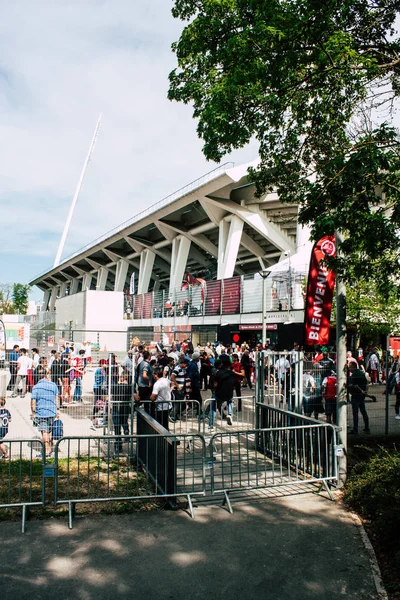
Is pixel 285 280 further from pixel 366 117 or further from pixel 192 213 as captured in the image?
pixel 192 213

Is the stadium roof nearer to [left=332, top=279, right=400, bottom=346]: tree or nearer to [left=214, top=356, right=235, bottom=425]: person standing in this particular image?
[left=332, top=279, right=400, bottom=346]: tree

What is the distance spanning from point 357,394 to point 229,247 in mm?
28079

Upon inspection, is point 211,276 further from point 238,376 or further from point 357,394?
point 357,394

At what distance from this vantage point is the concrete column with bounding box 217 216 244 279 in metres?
37.4

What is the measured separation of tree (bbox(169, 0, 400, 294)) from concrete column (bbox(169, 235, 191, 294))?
113 ft

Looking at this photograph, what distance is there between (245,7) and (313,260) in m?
4.66

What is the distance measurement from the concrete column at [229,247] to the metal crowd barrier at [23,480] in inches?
1135

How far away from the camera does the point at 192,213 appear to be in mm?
44000

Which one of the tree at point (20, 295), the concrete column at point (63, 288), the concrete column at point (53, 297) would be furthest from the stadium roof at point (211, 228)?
the tree at point (20, 295)

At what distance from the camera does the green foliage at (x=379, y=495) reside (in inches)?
206

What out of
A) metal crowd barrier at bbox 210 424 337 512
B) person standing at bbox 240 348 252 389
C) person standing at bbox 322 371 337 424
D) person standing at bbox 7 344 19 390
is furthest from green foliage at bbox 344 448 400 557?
person standing at bbox 240 348 252 389

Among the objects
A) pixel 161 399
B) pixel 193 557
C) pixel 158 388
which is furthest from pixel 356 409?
pixel 193 557

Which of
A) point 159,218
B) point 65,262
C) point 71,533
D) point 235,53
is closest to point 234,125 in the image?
point 235,53

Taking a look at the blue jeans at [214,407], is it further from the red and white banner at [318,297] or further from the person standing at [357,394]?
the red and white banner at [318,297]
